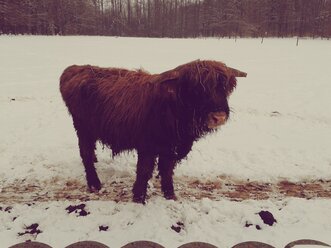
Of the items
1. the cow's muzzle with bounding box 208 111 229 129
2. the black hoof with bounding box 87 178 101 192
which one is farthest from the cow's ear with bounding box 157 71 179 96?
the black hoof with bounding box 87 178 101 192

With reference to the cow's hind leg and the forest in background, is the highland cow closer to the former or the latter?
the cow's hind leg

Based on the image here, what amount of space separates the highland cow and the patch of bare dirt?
223mm

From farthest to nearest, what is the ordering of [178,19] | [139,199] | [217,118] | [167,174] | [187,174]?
[178,19], [187,174], [167,174], [139,199], [217,118]

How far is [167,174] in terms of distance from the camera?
13.1 ft

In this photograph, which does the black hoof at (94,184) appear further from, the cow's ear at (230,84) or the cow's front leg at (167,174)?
the cow's ear at (230,84)

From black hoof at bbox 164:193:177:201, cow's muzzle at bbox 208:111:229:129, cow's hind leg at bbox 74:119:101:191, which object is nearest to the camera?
cow's muzzle at bbox 208:111:229:129

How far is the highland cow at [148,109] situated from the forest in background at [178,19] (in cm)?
3201

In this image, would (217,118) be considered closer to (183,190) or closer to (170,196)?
(170,196)

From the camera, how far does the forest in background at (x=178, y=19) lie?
34.8 meters

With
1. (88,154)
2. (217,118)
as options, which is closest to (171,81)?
(217,118)

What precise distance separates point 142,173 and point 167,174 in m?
0.42

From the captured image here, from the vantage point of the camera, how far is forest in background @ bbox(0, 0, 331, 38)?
114 ft

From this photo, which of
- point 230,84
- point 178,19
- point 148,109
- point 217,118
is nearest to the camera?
point 217,118

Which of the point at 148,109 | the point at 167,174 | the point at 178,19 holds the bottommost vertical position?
the point at 167,174
